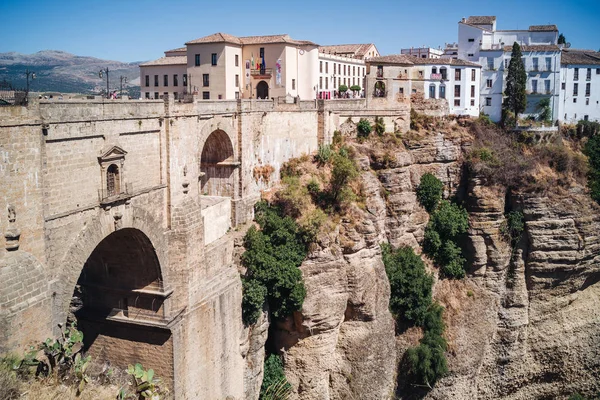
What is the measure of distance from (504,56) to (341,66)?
11.4 metres

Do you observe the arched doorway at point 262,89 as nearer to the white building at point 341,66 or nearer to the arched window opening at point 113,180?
the white building at point 341,66

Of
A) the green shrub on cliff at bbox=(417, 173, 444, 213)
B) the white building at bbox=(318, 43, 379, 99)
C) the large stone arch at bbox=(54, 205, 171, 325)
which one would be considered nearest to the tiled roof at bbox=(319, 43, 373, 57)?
the white building at bbox=(318, 43, 379, 99)

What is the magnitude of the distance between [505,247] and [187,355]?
21.4 m

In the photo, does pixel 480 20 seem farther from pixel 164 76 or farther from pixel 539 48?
pixel 164 76

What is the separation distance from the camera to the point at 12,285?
590 inches

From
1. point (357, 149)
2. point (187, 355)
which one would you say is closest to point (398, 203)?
point (357, 149)

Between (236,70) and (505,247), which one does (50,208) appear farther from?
(505,247)

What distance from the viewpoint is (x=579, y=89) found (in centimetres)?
4691

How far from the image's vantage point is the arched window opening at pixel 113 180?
1898cm

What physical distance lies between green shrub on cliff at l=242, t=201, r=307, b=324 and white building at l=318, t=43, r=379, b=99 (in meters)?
18.1

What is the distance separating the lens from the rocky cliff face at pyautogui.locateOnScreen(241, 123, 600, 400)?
3381 cm

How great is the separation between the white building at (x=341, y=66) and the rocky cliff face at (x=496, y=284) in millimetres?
9609

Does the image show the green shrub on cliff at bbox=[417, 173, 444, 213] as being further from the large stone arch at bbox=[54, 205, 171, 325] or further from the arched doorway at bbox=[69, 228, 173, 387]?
the arched doorway at bbox=[69, 228, 173, 387]

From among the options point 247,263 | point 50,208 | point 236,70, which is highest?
point 236,70
